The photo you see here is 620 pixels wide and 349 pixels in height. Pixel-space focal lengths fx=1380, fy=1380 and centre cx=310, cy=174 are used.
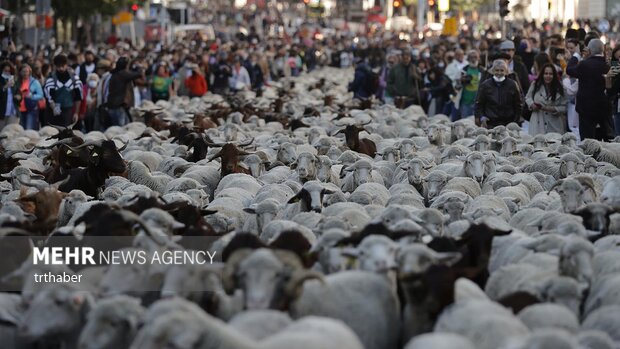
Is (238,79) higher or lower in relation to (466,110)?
lower

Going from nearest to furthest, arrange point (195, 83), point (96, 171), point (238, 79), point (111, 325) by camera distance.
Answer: point (111, 325) → point (96, 171) → point (195, 83) → point (238, 79)

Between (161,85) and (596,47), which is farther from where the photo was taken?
(161,85)

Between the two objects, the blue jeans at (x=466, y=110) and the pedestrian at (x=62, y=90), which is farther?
the blue jeans at (x=466, y=110)

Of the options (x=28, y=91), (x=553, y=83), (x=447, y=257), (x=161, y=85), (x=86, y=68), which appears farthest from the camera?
(x=161, y=85)

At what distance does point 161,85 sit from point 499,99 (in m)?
12.1

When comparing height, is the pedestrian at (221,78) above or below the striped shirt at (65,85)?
below

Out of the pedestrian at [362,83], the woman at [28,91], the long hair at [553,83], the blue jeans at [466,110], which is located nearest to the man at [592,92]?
the long hair at [553,83]

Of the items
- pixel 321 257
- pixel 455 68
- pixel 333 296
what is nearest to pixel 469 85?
pixel 455 68

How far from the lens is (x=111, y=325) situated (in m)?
6.72

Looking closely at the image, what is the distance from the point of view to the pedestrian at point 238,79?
3175 cm

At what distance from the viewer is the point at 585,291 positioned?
7.86 meters

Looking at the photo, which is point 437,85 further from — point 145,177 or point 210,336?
point 210,336

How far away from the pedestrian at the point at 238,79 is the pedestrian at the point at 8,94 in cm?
1039

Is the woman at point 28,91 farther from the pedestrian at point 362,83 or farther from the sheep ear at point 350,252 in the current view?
the sheep ear at point 350,252
